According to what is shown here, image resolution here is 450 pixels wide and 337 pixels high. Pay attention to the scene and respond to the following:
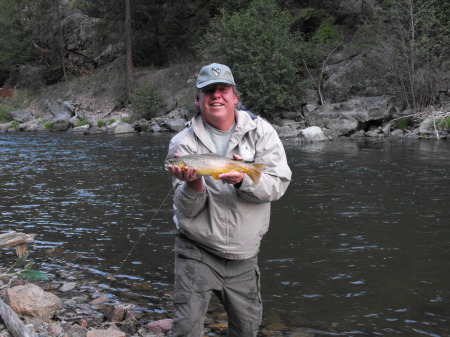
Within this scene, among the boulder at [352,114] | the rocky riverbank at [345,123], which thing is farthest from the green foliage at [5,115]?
the boulder at [352,114]

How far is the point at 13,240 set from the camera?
7.38 meters

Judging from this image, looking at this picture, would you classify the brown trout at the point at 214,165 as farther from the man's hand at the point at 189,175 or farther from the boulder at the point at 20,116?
the boulder at the point at 20,116

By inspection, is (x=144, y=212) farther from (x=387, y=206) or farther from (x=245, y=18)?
(x=245, y=18)

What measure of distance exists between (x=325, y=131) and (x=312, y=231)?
1855cm

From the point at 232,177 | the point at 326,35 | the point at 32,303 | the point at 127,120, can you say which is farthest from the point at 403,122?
the point at 232,177

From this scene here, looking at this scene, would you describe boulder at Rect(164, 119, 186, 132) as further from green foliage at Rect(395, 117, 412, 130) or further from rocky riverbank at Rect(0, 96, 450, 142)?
green foliage at Rect(395, 117, 412, 130)

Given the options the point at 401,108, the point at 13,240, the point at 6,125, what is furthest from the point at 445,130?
the point at 6,125

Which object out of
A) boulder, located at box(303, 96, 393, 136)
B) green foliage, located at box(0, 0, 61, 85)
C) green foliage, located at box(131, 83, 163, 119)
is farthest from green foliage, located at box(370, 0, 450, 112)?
green foliage, located at box(0, 0, 61, 85)

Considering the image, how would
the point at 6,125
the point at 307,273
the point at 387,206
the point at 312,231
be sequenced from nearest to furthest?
1. the point at 307,273
2. the point at 312,231
3. the point at 387,206
4. the point at 6,125

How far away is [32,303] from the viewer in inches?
191

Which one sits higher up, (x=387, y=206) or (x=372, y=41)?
(x=372, y=41)

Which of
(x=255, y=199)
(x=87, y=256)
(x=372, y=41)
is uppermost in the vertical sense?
(x=372, y=41)

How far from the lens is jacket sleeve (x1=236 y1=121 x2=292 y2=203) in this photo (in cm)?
304

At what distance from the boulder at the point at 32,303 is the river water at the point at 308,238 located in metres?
0.88
